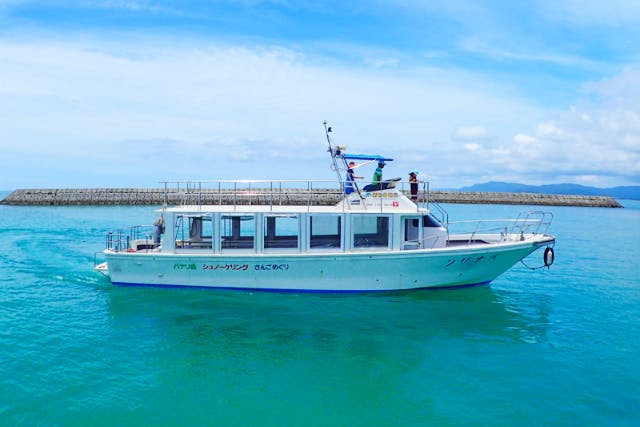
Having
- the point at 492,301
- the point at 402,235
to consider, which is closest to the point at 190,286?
the point at 402,235

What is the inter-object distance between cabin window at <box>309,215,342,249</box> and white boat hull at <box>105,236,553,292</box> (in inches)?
42.9

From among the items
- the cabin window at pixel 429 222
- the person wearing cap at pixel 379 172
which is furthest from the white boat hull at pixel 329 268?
the person wearing cap at pixel 379 172

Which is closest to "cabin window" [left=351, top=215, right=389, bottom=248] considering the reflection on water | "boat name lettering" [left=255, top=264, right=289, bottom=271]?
the reflection on water

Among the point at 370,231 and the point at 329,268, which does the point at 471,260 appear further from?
the point at 329,268

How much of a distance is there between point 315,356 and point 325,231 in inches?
239

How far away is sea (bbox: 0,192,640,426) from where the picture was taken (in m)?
8.92

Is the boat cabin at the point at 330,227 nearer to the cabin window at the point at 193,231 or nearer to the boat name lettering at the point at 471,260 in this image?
the cabin window at the point at 193,231

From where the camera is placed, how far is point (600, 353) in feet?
38.9

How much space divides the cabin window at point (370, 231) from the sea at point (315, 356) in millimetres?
1968

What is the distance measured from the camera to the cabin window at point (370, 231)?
16.3 metres

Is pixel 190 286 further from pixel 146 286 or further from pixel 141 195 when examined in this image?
pixel 141 195

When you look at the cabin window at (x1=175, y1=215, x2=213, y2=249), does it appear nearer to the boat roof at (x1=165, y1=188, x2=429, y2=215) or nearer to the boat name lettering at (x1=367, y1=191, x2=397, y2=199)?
the boat roof at (x1=165, y1=188, x2=429, y2=215)

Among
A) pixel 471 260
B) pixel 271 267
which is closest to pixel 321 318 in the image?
pixel 271 267

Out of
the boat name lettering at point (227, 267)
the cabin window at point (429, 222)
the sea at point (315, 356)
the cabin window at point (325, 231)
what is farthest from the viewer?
the cabin window at point (429, 222)
